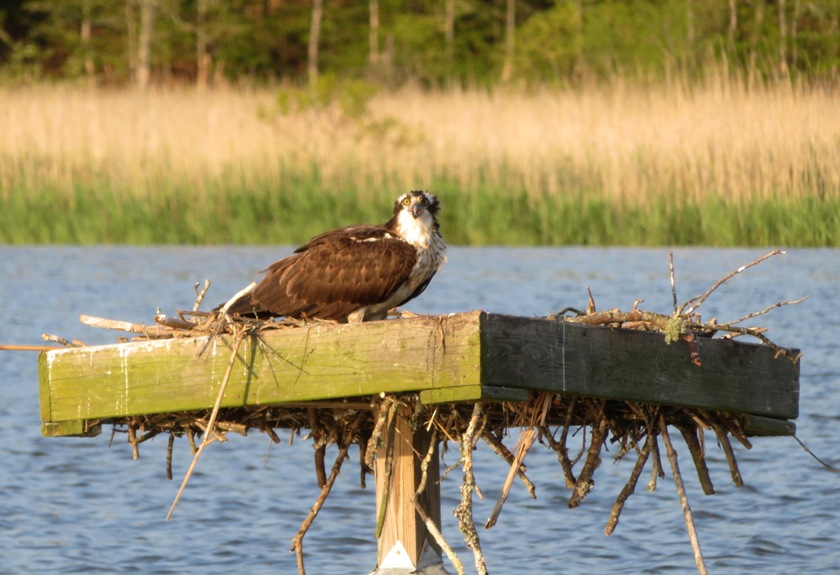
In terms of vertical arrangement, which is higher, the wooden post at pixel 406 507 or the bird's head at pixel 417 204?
the bird's head at pixel 417 204

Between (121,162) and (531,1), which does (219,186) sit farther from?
(531,1)

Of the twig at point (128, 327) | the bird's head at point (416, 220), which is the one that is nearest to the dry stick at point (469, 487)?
the twig at point (128, 327)

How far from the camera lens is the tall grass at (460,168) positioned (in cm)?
1533

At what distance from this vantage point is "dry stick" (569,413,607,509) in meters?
4.81

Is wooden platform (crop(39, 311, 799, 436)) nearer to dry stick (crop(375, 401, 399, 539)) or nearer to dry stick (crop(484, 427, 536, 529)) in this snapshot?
dry stick (crop(484, 427, 536, 529))

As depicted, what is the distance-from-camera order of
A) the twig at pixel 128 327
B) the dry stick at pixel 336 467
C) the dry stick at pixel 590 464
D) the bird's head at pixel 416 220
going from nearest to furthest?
the dry stick at pixel 590 464 < the twig at pixel 128 327 < the dry stick at pixel 336 467 < the bird's head at pixel 416 220

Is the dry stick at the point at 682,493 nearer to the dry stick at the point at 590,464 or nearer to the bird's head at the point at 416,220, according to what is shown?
the dry stick at the point at 590,464

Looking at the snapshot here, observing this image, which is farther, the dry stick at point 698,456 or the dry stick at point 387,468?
the dry stick at point 698,456

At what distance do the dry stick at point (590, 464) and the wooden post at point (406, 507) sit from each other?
546 mm

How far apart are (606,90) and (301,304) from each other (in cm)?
1383

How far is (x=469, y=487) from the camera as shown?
466 centimetres

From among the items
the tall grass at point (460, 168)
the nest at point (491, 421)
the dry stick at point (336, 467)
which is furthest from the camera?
the tall grass at point (460, 168)

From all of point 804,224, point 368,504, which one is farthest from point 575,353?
point 804,224

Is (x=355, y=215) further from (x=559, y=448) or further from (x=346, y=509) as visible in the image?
(x=559, y=448)
